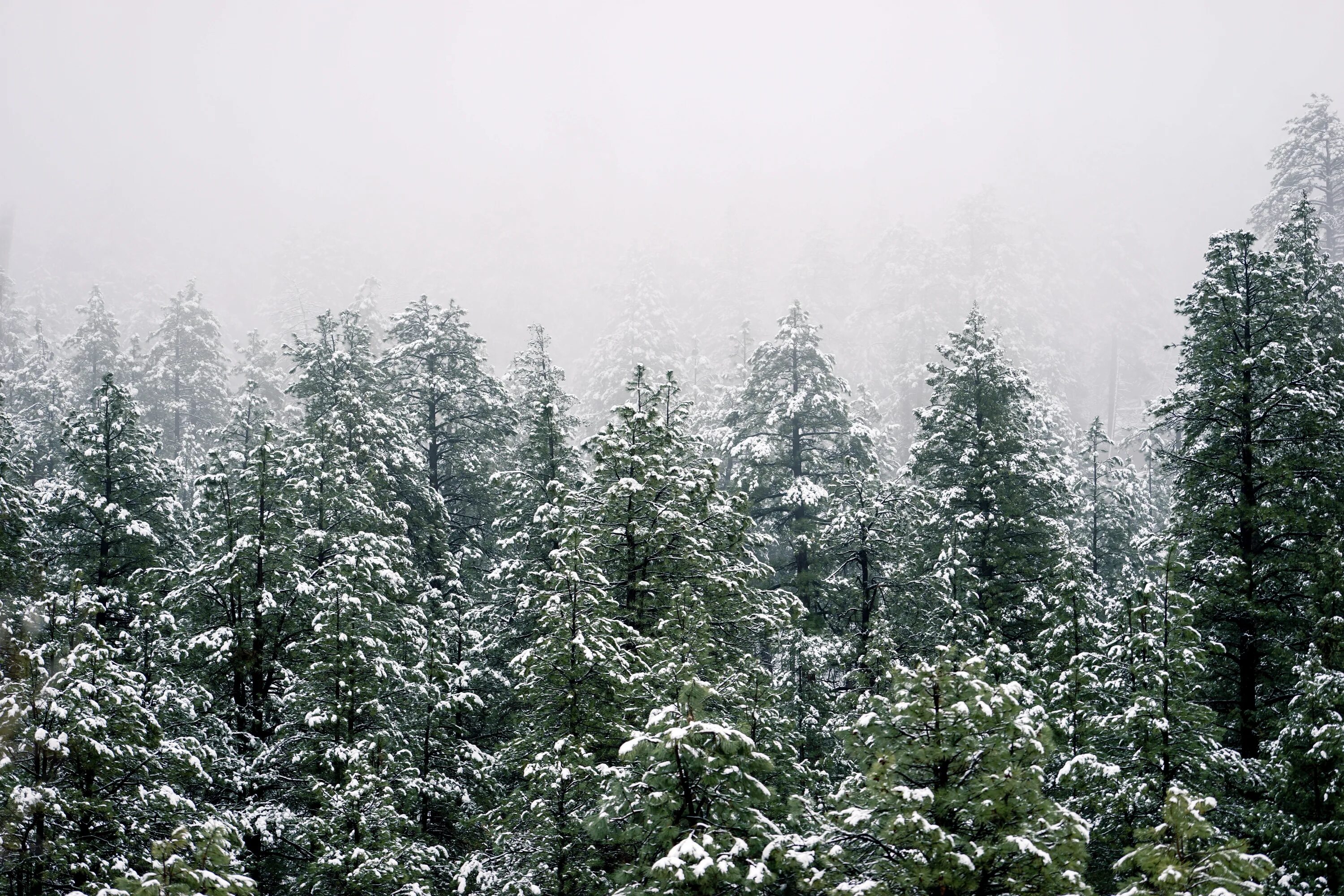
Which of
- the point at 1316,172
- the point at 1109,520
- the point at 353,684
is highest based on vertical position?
the point at 1316,172

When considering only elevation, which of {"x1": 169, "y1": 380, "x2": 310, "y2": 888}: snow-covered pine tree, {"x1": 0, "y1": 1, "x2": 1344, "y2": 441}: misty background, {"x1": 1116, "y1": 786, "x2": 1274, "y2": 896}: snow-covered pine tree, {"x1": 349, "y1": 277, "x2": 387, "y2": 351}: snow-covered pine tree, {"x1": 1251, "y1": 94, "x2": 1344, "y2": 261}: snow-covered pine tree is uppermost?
{"x1": 0, "y1": 1, "x2": 1344, "y2": 441}: misty background

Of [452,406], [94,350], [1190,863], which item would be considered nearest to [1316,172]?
[452,406]

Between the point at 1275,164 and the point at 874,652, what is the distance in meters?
35.1

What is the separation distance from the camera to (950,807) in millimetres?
6777

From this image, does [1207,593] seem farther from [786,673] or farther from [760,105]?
[760,105]

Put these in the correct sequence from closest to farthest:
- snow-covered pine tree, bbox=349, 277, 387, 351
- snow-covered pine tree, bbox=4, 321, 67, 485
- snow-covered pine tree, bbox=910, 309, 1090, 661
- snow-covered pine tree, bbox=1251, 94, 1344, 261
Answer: snow-covered pine tree, bbox=910, 309, 1090, 661, snow-covered pine tree, bbox=4, 321, 67, 485, snow-covered pine tree, bbox=1251, 94, 1344, 261, snow-covered pine tree, bbox=349, 277, 387, 351

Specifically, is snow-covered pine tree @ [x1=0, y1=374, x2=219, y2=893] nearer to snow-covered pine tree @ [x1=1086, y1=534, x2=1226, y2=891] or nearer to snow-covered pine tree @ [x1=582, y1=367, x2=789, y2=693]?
snow-covered pine tree @ [x1=582, y1=367, x2=789, y2=693]

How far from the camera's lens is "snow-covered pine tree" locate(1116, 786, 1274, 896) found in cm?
567

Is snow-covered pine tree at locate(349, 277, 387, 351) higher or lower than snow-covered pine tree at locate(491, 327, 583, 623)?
higher

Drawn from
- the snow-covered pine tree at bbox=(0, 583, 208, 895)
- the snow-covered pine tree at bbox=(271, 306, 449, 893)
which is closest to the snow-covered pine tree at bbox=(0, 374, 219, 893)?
the snow-covered pine tree at bbox=(0, 583, 208, 895)

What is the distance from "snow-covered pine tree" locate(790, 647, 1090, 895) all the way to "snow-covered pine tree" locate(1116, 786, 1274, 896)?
570 millimetres

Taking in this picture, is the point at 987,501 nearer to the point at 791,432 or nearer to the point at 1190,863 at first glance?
the point at 791,432

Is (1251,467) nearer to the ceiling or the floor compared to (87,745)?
nearer to the ceiling

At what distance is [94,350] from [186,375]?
501cm
